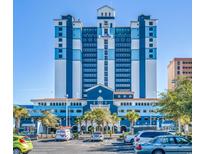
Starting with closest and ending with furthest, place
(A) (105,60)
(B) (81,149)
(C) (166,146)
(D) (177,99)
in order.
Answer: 1. (C) (166,146)
2. (B) (81,149)
3. (D) (177,99)
4. (A) (105,60)

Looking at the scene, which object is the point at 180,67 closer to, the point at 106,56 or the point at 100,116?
the point at 100,116

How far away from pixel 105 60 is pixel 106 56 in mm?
667

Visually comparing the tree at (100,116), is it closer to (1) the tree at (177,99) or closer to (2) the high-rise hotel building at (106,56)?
(2) the high-rise hotel building at (106,56)

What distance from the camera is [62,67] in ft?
175

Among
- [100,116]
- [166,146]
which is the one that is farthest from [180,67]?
[166,146]

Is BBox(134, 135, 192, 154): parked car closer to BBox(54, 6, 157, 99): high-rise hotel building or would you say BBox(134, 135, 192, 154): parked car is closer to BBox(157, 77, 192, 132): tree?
BBox(157, 77, 192, 132): tree

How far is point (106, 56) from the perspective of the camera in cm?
5688

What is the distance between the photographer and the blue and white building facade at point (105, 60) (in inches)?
1896

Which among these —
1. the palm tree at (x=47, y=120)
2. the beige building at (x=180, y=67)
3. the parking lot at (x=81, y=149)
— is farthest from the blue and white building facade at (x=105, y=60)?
the parking lot at (x=81, y=149)

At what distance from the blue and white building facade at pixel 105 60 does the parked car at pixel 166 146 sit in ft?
116
